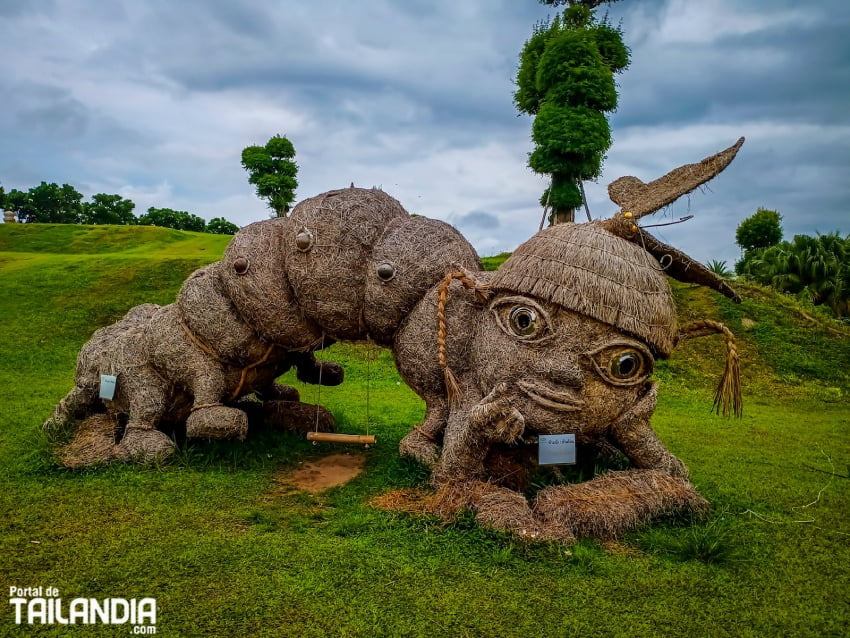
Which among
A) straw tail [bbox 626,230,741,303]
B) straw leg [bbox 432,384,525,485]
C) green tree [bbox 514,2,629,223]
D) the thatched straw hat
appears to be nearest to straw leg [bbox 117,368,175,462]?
straw leg [bbox 432,384,525,485]

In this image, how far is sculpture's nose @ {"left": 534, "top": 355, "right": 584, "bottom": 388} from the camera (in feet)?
14.5

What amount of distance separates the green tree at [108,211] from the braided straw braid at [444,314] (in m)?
48.0

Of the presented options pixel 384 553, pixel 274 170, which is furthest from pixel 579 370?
pixel 274 170

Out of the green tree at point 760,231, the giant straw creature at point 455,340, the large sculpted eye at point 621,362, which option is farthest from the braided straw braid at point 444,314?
the green tree at point 760,231

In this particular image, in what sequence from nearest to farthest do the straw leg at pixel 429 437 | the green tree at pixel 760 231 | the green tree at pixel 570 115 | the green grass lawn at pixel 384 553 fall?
the green grass lawn at pixel 384 553
the straw leg at pixel 429 437
the green tree at pixel 570 115
the green tree at pixel 760 231

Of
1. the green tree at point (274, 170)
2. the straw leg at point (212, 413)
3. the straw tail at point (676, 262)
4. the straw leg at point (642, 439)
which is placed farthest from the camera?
the green tree at point (274, 170)

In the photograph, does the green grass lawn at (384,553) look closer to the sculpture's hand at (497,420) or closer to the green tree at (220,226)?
the sculpture's hand at (497,420)

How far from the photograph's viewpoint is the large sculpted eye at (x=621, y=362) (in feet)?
14.5

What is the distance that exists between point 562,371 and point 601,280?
0.72 meters

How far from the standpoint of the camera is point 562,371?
14.5 feet

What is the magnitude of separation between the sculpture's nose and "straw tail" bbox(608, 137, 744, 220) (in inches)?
50.9

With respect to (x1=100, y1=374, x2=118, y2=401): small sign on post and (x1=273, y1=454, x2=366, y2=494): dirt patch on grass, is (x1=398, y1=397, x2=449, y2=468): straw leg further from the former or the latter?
(x1=100, y1=374, x2=118, y2=401): small sign on post

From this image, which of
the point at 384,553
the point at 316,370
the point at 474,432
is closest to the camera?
the point at 384,553

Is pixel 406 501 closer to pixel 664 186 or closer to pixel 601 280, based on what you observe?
pixel 601 280
